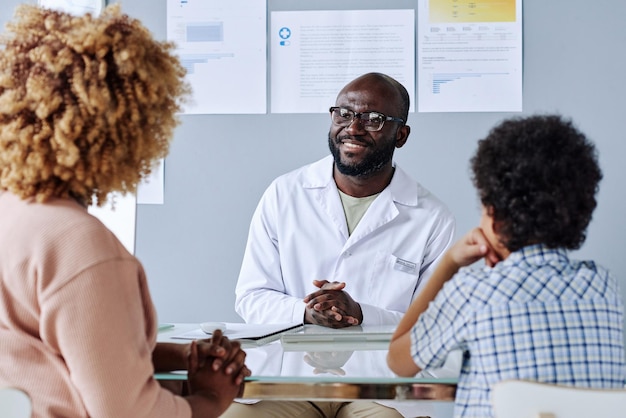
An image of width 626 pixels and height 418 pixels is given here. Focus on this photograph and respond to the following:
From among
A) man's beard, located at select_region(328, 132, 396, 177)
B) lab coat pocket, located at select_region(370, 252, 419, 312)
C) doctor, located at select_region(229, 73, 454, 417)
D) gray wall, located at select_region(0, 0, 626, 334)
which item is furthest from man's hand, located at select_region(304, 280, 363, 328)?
gray wall, located at select_region(0, 0, 626, 334)

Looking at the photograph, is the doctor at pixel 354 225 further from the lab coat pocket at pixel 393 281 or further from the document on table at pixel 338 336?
the document on table at pixel 338 336

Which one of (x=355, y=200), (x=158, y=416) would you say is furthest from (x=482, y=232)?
(x=355, y=200)

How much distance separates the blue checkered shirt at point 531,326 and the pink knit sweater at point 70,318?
0.49 meters

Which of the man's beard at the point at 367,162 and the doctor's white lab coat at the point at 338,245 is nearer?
the doctor's white lab coat at the point at 338,245

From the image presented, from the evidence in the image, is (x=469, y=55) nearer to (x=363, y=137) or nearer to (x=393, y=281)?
(x=363, y=137)

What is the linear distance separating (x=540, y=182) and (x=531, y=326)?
0.23 m

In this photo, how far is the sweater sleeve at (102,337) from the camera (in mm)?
1033

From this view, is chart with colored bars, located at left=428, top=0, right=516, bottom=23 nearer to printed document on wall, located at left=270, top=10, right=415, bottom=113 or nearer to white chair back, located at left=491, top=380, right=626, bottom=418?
printed document on wall, located at left=270, top=10, right=415, bottom=113

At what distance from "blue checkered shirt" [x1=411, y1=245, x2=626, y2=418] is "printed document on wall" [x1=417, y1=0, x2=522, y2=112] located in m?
1.85

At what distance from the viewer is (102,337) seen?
3.42 feet

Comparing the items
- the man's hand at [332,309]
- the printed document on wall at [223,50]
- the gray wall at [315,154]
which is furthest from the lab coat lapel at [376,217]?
the printed document on wall at [223,50]

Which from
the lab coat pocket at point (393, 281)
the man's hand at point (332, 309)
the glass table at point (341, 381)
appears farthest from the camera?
the lab coat pocket at point (393, 281)

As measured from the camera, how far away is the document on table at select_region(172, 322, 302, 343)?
165cm

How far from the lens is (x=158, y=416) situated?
1137mm
